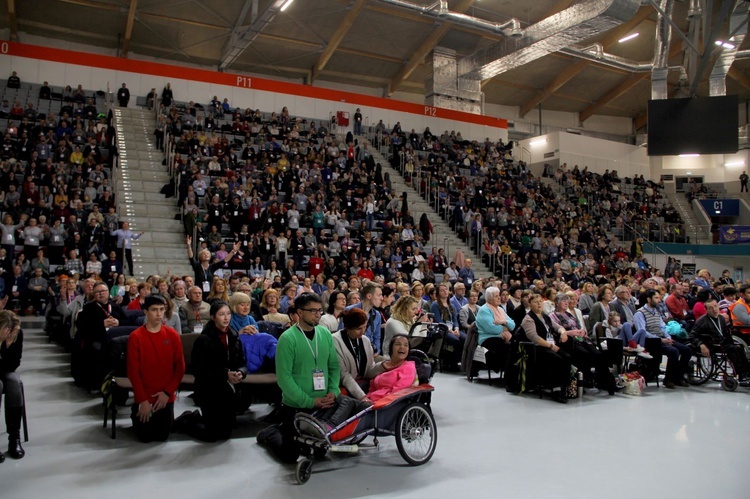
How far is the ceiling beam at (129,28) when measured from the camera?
18.0 meters

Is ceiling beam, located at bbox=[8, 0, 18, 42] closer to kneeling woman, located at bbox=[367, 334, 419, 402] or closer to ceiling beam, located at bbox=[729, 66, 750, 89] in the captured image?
kneeling woman, located at bbox=[367, 334, 419, 402]

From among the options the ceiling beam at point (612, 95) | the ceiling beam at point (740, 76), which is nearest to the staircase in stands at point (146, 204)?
the ceiling beam at point (612, 95)

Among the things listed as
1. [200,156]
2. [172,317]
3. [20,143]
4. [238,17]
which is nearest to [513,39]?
[238,17]

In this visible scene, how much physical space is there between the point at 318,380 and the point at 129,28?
19.1 meters

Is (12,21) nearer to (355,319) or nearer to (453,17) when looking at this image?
(453,17)

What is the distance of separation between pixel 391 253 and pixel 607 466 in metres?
11.3

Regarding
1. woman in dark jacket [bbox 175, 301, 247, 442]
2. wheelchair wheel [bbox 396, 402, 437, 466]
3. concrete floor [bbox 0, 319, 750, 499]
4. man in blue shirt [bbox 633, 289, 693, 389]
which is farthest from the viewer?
man in blue shirt [bbox 633, 289, 693, 389]

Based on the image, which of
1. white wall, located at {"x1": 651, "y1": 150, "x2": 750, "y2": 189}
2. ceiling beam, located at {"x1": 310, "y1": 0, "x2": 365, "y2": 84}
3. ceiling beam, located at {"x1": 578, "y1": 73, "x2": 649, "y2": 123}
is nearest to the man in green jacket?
ceiling beam, located at {"x1": 310, "y1": 0, "x2": 365, "y2": 84}

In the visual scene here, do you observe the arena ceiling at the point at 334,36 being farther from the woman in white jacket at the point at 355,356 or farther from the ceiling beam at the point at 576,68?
the woman in white jacket at the point at 355,356

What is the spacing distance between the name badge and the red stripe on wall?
1867 centimetres

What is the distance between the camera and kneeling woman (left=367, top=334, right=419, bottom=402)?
417cm

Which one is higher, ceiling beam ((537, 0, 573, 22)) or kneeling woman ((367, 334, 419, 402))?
ceiling beam ((537, 0, 573, 22))

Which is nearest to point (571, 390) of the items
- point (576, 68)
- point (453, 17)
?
point (453, 17)

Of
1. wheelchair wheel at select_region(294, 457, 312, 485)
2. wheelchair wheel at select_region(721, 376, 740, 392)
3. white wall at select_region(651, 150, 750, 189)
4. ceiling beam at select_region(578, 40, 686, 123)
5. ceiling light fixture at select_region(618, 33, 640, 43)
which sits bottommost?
wheelchair wheel at select_region(721, 376, 740, 392)
